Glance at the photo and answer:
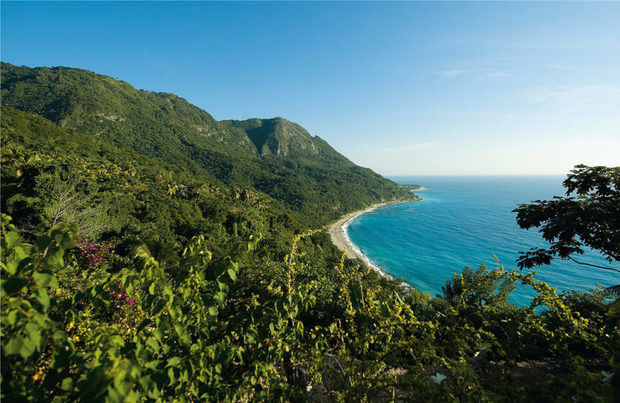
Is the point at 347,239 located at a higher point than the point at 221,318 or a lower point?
lower

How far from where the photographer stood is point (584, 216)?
16.6 feet

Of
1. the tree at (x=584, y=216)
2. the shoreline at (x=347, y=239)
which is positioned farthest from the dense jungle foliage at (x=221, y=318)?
the shoreline at (x=347, y=239)

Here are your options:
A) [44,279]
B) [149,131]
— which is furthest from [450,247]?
[149,131]

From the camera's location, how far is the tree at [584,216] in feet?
16.1

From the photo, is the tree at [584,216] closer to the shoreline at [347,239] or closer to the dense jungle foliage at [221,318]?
the dense jungle foliage at [221,318]

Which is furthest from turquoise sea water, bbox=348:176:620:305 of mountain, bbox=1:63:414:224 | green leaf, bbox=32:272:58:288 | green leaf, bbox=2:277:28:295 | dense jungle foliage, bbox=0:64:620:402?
green leaf, bbox=2:277:28:295

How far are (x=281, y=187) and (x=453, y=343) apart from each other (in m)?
107

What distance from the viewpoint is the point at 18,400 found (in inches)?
58.6

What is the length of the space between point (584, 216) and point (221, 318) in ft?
33.6

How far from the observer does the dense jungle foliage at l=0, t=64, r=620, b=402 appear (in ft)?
5.17

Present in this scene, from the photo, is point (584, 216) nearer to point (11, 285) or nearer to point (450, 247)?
point (11, 285)

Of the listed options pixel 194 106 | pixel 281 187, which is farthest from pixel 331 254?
pixel 194 106

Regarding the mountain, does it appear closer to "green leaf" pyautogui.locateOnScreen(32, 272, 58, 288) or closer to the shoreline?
the shoreline

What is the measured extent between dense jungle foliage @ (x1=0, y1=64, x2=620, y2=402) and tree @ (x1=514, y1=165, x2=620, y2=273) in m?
1.56
